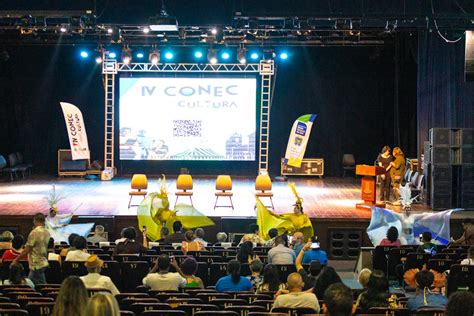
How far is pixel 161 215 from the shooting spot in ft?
47.0

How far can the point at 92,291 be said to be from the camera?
792 cm

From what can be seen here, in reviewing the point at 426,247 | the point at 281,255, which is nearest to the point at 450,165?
the point at 426,247

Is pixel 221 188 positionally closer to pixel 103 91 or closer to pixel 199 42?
pixel 199 42

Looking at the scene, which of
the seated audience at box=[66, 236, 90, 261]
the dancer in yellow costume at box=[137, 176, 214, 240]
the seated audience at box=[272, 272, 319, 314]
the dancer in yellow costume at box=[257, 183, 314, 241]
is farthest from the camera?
the dancer in yellow costume at box=[137, 176, 214, 240]

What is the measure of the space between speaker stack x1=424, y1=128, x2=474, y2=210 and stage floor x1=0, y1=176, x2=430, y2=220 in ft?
1.67

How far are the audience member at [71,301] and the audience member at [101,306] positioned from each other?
0.67 ft

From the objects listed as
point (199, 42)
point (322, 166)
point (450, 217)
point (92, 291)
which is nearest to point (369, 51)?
point (322, 166)

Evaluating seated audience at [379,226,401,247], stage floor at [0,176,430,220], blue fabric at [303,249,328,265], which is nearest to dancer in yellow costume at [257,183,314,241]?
seated audience at [379,226,401,247]

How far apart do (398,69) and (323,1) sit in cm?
813

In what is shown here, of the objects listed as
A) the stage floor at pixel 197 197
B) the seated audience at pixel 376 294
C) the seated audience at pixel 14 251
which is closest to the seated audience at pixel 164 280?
the seated audience at pixel 14 251

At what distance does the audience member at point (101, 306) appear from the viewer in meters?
3.75

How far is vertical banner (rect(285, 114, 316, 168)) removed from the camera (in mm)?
22219

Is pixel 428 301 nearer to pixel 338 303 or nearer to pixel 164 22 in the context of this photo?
pixel 338 303

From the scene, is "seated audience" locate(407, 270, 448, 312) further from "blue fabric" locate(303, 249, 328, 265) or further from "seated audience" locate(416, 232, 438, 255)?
"seated audience" locate(416, 232, 438, 255)
